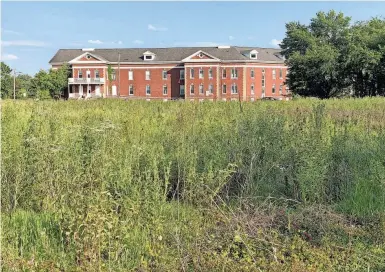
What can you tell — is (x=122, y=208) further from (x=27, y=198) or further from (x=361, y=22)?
(x=361, y=22)

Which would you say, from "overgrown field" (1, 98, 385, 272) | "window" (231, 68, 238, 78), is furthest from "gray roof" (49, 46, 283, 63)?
"overgrown field" (1, 98, 385, 272)

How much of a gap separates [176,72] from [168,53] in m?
4.06

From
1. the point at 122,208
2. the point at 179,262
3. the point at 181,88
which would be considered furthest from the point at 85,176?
the point at 181,88

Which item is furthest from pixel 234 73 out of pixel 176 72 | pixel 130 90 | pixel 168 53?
pixel 130 90

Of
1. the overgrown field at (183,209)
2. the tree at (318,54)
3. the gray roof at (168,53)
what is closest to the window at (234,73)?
the gray roof at (168,53)

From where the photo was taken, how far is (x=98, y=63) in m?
69.8

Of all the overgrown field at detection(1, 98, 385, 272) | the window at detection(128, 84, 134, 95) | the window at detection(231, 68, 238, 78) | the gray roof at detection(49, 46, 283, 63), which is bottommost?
the overgrown field at detection(1, 98, 385, 272)

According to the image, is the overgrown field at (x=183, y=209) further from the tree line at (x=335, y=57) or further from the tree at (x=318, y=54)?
the tree at (x=318, y=54)

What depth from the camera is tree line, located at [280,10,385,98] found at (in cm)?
3997

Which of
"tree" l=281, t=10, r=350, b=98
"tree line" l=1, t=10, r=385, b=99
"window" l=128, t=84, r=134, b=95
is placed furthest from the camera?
"window" l=128, t=84, r=134, b=95

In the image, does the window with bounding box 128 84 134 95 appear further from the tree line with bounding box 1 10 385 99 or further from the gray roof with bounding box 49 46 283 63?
the tree line with bounding box 1 10 385 99

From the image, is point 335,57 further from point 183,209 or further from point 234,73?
point 183,209

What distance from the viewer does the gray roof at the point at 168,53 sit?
225ft

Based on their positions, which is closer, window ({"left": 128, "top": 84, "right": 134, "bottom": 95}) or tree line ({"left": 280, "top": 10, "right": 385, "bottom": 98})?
tree line ({"left": 280, "top": 10, "right": 385, "bottom": 98})
